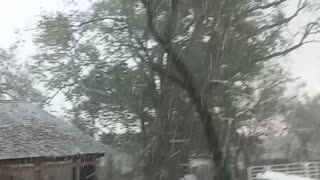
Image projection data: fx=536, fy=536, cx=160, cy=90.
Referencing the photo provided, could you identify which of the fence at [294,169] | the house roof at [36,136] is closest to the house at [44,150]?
the house roof at [36,136]

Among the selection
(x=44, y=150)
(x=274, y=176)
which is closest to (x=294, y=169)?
(x=274, y=176)

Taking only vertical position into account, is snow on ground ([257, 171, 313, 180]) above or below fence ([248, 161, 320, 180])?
below

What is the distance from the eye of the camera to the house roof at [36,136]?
9.15 ft

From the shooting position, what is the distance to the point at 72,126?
2.82 m

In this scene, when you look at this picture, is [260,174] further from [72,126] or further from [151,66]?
[72,126]

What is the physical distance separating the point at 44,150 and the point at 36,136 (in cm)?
18

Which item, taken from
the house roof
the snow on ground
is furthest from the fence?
the house roof

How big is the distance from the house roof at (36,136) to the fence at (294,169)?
767 mm

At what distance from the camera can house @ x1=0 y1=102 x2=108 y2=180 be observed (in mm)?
2742

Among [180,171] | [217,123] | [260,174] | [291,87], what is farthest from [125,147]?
[291,87]

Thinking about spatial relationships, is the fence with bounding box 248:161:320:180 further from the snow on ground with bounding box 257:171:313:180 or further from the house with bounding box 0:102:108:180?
the house with bounding box 0:102:108:180

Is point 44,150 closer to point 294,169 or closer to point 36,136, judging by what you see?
point 36,136

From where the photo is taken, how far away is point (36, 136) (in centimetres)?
297

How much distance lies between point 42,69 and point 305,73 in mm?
1382
